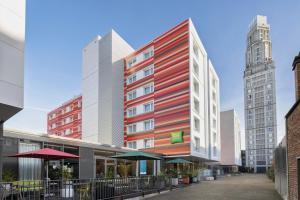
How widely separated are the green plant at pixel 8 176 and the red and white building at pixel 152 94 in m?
19.9

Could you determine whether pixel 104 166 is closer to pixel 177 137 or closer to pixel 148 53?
pixel 177 137

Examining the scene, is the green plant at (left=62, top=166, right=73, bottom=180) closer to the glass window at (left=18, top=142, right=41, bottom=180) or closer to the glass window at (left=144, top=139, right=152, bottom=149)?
the glass window at (left=18, top=142, right=41, bottom=180)

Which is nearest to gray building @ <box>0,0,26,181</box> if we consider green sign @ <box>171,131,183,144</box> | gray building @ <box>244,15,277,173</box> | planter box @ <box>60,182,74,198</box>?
planter box @ <box>60,182,74,198</box>

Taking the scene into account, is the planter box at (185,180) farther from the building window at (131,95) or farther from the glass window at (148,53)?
the glass window at (148,53)

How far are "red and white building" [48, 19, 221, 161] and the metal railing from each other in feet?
57.2

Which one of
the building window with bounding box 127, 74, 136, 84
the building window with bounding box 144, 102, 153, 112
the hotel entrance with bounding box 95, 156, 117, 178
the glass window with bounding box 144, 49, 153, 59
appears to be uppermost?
the glass window with bounding box 144, 49, 153, 59

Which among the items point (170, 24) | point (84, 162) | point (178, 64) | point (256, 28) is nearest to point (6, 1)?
point (84, 162)

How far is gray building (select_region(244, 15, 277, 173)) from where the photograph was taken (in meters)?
119

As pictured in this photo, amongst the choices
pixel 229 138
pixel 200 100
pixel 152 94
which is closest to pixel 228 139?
pixel 229 138

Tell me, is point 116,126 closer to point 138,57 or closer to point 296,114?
point 138,57

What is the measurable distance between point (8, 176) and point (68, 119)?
4830cm

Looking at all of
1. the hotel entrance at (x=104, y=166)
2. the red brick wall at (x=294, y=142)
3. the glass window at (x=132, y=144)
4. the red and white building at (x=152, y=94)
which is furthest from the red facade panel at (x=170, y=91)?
the red brick wall at (x=294, y=142)

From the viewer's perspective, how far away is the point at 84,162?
1936 centimetres

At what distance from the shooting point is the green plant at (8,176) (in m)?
13.2
